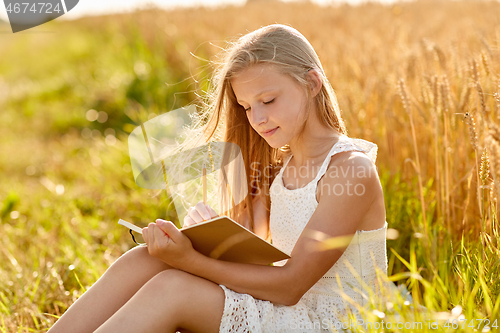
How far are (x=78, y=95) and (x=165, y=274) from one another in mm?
5298

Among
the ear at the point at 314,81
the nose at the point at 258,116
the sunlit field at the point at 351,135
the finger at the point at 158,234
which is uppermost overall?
the ear at the point at 314,81

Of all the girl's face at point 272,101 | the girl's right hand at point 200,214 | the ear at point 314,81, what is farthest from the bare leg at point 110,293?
the ear at point 314,81

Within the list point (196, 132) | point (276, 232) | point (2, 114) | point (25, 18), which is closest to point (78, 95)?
point (2, 114)

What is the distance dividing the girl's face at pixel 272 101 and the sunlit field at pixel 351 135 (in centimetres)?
16

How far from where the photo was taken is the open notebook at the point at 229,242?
119cm

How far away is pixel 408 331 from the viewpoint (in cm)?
98

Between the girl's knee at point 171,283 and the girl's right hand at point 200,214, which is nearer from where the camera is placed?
the girl's knee at point 171,283

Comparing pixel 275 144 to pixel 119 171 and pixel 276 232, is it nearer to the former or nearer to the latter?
pixel 276 232

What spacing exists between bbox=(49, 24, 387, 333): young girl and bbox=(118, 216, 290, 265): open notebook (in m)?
0.04

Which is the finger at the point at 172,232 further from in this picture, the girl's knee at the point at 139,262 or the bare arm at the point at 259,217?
the bare arm at the point at 259,217

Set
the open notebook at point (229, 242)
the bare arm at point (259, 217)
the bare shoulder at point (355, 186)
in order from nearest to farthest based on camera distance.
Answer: the open notebook at point (229, 242) < the bare shoulder at point (355, 186) < the bare arm at point (259, 217)

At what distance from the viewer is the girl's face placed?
1.44 meters

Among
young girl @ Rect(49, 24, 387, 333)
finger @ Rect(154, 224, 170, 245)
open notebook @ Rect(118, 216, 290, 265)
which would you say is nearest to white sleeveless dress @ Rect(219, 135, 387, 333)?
young girl @ Rect(49, 24, 387, 333)

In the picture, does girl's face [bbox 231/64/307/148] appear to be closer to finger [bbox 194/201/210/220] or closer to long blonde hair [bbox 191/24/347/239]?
long blonde hair [bbox 191/24/347/239]
